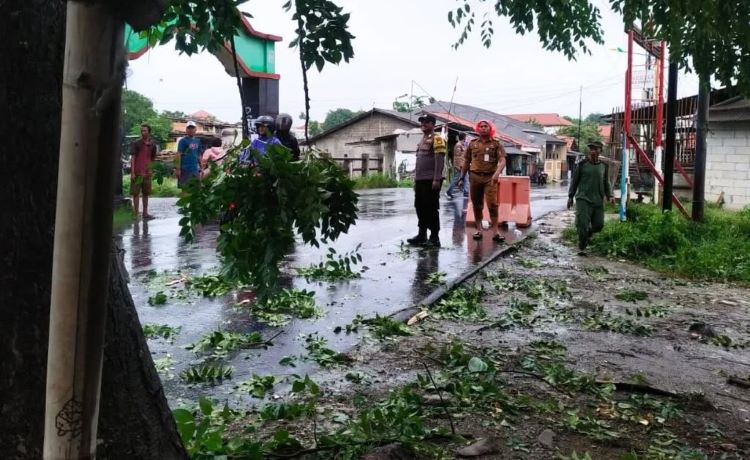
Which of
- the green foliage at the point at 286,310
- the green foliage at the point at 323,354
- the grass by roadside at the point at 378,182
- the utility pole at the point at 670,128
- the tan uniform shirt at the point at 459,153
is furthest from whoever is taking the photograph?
the grass by roadside at the point at 378,182

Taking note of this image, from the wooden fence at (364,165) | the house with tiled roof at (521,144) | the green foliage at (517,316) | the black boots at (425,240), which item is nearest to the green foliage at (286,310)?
the green foliage at (517,316)

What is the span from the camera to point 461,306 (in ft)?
21.0

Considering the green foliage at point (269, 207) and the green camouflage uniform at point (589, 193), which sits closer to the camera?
the green foliage at point (269, 207)

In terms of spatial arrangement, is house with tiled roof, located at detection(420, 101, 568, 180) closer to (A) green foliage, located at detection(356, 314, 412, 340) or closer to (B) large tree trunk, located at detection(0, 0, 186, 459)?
(A) green foliage, located at detection(356, 314, 412, 340)

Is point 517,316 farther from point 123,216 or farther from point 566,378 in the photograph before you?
point 123,216

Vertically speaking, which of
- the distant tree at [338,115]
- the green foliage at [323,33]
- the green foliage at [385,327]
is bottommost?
the green foliage at [385,327]

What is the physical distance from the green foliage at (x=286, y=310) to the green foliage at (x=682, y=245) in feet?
18.8

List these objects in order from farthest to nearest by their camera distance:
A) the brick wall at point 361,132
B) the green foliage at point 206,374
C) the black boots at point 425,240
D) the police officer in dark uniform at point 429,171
Answer: the brick wall at point 361,132 < the black boots at point 425,240 < the police officer in dark uniform at point 429,171 < the green foliage at point 206,374

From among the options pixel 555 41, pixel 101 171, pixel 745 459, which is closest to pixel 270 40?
pixel 555 41

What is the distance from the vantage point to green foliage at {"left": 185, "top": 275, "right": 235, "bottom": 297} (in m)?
6.64

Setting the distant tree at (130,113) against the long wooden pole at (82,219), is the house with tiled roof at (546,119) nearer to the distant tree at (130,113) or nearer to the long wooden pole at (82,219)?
the distant tree at (130,113)

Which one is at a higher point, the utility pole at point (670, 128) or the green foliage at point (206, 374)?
the utility pole at point (670, 128)

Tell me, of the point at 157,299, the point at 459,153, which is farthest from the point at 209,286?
the point at 459,153

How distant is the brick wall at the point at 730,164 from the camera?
56.3ft
